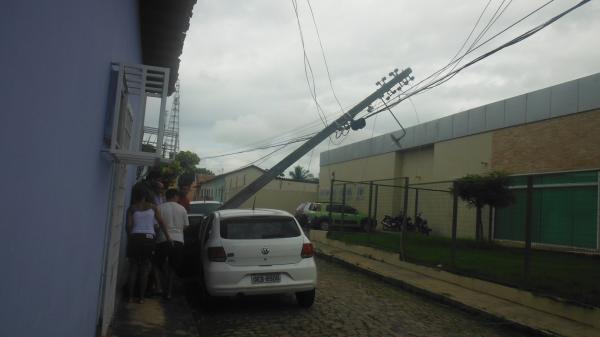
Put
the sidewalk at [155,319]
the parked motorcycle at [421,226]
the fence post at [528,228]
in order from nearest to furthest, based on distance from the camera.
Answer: the sidewalk at [155,319] < the fence post at [528,228] < the parked motorcycle at [421,226]

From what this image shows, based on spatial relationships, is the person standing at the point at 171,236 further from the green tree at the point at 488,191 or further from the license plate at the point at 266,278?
the green tree at the point at 488,191

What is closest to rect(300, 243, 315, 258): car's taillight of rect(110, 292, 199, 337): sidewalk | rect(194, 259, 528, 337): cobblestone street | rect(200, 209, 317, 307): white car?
rect(200, 209, 317, 307): white car

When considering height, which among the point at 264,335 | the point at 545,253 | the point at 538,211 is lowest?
the point at 264,335

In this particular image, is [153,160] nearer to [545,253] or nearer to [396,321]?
[396,321]

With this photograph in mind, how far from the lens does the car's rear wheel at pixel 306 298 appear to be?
22.9 ft

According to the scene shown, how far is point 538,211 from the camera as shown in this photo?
30.4 ft

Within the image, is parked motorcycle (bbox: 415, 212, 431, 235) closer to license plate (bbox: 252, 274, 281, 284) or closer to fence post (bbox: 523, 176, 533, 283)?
fence post (bbox: 523, 176, 533, 283)

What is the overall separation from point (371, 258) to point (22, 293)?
1207cm

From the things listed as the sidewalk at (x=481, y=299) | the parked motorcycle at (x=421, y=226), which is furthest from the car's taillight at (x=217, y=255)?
the parked motorcycle at (x=421, y=226)

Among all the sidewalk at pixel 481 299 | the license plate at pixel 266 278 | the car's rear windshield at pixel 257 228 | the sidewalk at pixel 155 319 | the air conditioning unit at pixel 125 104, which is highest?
the air conditioning unit at pixel 125 104

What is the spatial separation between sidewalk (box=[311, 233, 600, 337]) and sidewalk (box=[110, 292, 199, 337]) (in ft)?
14.9

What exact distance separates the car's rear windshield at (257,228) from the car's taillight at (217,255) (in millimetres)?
247

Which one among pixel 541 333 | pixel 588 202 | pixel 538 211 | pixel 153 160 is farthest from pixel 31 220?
pixel 588 202

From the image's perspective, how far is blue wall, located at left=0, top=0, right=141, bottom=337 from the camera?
1629 millimetres
